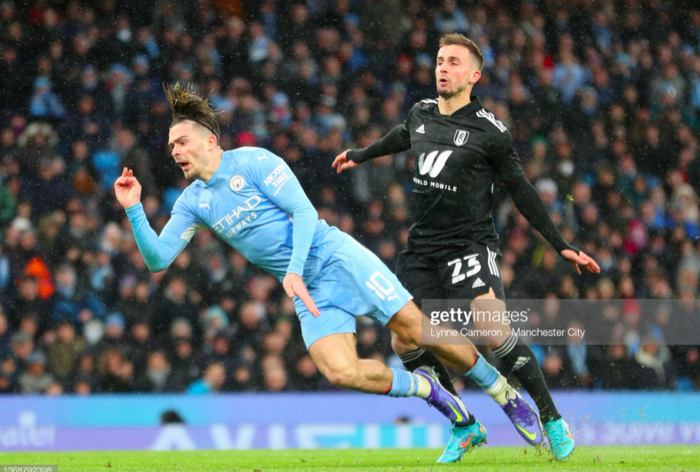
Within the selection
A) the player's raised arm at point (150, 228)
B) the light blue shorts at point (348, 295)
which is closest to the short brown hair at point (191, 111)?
the player's raised arm at point (150, 228)

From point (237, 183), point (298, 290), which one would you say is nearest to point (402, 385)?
point (298, 290)

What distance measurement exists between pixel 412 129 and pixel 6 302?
200 inches

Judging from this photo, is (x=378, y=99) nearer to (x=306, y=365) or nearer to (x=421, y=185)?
(x=306, y=365)

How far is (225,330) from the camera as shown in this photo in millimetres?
8758

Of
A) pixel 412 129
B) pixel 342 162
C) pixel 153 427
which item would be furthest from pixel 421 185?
pixel 153 427

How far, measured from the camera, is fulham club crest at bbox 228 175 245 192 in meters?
4.78

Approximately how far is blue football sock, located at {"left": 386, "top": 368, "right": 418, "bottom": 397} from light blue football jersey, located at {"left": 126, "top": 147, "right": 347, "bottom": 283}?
0.72 metres

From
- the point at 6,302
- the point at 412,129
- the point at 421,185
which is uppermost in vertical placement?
the point at 412,129

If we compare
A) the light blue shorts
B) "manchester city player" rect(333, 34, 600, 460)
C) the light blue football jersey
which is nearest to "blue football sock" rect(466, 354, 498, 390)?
"manchester city player" rect(333, 34, 600, 460)

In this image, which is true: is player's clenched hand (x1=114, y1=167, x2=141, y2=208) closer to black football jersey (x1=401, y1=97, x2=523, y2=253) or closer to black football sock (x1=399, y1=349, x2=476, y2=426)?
black football jersey (x1=401, y1=97, x2=523, y2=253)

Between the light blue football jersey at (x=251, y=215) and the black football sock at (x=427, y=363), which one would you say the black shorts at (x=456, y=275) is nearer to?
the black football sock at (x=427, y=363)

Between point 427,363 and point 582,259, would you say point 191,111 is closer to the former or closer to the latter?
point 427,363

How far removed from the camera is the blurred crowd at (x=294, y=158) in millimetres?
8656

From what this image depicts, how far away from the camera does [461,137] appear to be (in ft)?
16.9
